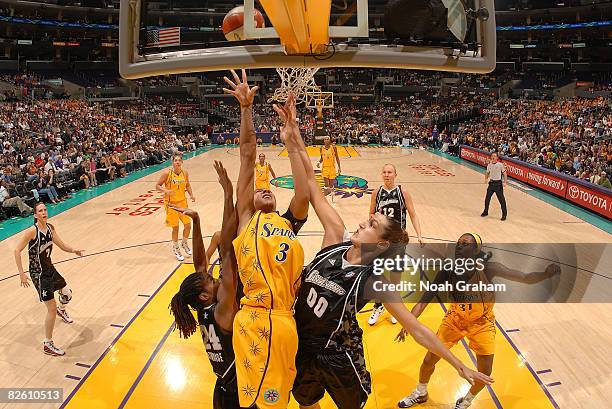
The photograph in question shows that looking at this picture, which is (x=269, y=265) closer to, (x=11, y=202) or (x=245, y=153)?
(x=245, y=153)

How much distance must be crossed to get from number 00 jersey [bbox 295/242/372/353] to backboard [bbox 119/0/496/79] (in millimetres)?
1541

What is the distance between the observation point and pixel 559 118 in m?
25.1

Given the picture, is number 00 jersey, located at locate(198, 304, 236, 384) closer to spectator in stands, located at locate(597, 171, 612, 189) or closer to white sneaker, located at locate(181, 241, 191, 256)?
white sneaker, located at locate(181, 241, 191, 256)

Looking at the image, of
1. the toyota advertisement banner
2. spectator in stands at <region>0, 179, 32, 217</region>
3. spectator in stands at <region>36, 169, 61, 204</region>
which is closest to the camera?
spectator in stands at <region>0, 179, 32, 217</region>

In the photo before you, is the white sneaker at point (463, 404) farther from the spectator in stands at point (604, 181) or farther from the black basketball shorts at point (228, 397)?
the spectator in stands at point (604, 181)

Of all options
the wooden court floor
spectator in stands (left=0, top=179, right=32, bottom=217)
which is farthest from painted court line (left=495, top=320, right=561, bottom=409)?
spectator in stands (left=0, top=179, right=32, bottom=217)

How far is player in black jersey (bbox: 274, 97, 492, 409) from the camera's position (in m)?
2.72

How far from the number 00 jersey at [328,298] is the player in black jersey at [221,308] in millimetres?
454

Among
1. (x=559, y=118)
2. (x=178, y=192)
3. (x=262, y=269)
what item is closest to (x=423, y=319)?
(x=262, y=269)

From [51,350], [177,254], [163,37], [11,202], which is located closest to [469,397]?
[163,37]

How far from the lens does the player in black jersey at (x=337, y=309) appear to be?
2.72 m

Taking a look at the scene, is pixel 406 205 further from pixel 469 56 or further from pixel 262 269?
pixel 262 269

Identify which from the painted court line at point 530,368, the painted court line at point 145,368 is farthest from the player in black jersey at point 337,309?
the painted court line at point 530,368

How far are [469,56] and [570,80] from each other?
Result: 4078 cm
